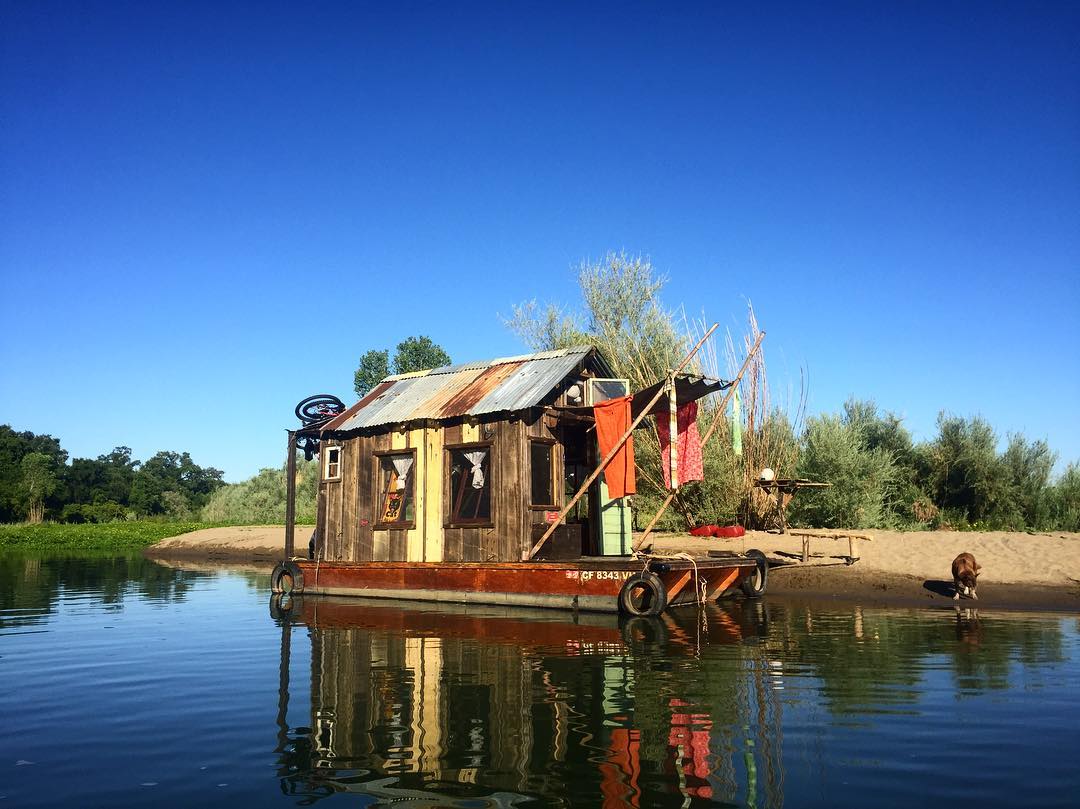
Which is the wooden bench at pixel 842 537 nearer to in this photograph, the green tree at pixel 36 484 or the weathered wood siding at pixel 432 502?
the weathered wood siding at pixel 432 502

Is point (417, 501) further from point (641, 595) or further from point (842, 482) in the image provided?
point (842, 482)

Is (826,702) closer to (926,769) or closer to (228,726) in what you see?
(926,769)

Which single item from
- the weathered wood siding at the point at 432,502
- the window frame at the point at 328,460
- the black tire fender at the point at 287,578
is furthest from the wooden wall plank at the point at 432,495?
the black tire fender at the point at 287,578

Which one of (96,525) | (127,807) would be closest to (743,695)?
(127,807)

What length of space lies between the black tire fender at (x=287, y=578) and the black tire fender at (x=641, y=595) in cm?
844

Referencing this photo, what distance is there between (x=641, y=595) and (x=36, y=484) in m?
59.9

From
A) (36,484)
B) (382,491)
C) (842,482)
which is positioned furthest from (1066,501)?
(36,484)

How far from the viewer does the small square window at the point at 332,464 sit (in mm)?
19203

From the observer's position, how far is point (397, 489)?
1817 centimetres

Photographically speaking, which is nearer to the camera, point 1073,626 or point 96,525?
point 1073,626

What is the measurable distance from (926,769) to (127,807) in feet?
18.1

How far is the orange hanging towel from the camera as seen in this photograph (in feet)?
51.1

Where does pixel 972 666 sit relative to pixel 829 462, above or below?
below

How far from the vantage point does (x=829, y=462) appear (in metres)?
23.5
